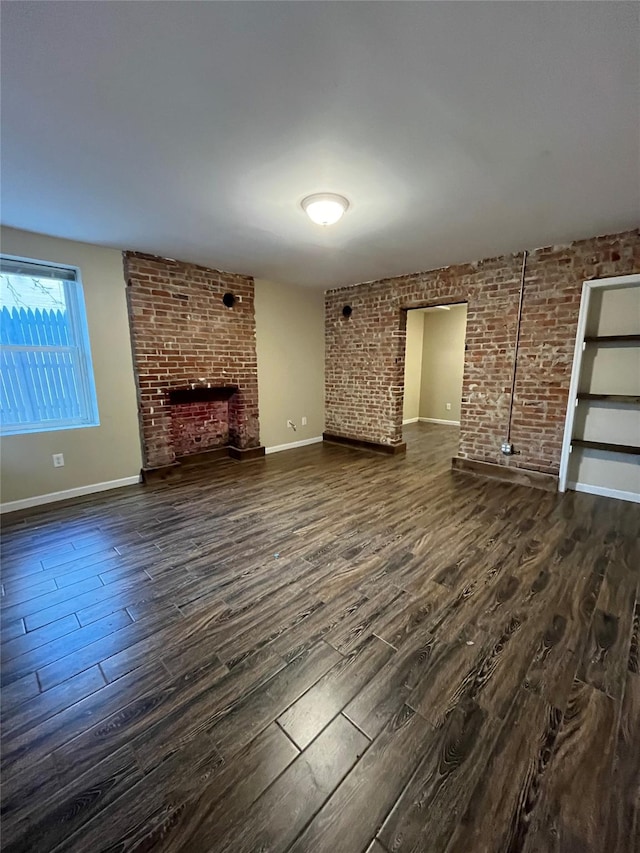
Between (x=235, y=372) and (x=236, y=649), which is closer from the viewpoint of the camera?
(x=236, y=649)

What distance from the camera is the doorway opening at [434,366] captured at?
6.88 m

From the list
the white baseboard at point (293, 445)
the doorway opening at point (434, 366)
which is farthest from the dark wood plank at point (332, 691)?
the doorway opening at point (434, 366)

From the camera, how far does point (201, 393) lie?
4418 millimetres

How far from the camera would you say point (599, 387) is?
3318mm

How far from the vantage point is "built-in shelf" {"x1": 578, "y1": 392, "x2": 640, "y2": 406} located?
120 inches

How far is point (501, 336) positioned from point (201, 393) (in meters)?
3.70

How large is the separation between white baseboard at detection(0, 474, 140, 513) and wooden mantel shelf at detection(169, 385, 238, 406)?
3.42 feet

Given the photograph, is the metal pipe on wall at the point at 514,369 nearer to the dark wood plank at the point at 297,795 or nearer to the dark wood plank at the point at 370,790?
the dark wood plank at the point at 370,790

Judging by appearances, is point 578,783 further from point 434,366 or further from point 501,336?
point 434,366

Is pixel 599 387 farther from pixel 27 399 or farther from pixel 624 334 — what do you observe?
pixel 27 399

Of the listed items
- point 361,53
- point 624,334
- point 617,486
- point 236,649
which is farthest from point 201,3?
point 617,486

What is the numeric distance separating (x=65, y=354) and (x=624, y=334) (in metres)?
5.36

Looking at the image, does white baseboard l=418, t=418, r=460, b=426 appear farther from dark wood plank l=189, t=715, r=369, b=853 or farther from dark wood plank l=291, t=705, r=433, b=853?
dark wood plank l=189, t=715, r=369, b=853

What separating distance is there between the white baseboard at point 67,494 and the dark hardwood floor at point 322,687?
344 mm
